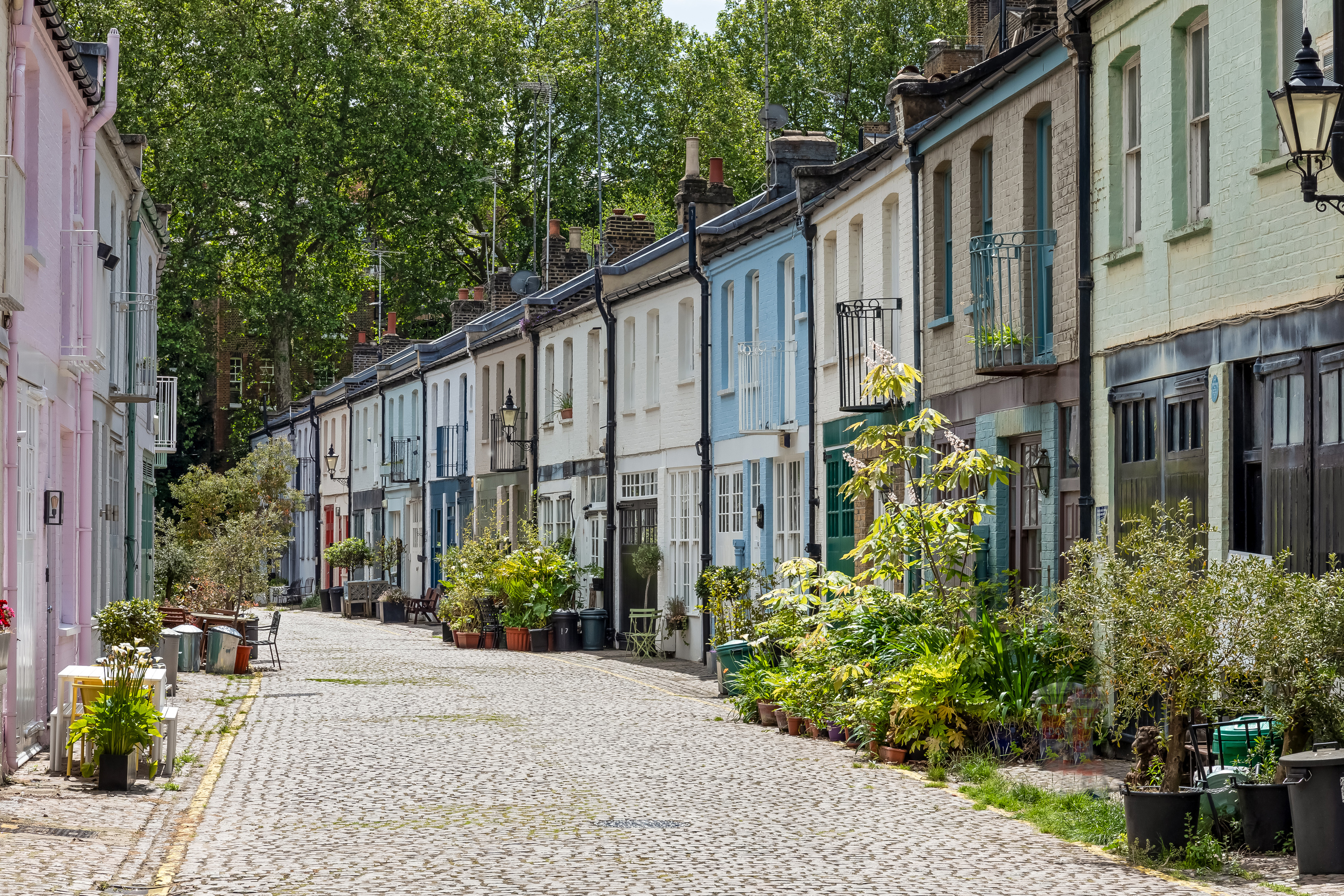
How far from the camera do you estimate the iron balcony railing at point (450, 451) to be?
40.0m

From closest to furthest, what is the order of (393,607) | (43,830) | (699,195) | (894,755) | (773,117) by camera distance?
(43,830) → (894,755) → (773,117) → (699,195) → (393,607)

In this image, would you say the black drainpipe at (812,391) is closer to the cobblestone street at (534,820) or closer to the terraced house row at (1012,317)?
the terraced house row at (1012,317)

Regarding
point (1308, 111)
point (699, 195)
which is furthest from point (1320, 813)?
point (699, 195)

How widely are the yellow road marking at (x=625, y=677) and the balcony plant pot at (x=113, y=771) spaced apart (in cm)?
840

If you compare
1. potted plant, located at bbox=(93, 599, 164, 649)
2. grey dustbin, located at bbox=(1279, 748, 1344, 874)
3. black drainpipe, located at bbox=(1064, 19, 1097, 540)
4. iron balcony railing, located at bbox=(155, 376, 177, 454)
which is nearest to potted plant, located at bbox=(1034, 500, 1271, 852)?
grey dustbin, located at bbox=(1279, 748, 1344, 874)

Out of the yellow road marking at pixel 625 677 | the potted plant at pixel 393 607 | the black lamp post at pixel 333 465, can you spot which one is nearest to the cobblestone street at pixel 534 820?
the yellow road marking at pixel 625 677

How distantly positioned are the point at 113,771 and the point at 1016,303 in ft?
29.1

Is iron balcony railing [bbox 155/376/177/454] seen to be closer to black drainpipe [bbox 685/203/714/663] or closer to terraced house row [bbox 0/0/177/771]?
terraced house row [bbox 0/0/177/771]

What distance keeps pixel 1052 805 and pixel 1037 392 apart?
5372 millimetres

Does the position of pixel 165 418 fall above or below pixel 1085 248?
below

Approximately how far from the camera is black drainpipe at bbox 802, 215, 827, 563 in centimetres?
2198

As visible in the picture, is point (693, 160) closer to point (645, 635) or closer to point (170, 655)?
point (645, 635)

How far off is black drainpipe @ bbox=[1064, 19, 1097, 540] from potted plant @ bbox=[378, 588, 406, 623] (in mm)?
28636

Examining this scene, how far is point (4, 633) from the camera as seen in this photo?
10.9 metres
